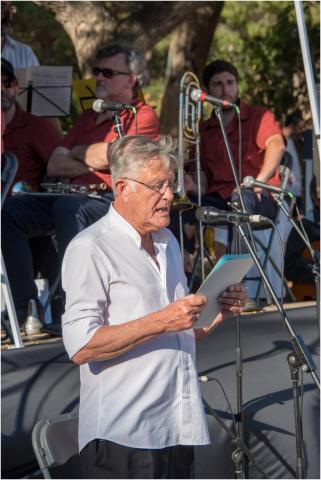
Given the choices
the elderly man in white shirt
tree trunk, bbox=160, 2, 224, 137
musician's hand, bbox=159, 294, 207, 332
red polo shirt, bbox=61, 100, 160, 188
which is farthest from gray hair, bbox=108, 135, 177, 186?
tree trunk, bbox=160, 2, 224, 137

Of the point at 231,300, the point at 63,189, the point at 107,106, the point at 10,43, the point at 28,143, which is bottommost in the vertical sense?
the point at 231,300

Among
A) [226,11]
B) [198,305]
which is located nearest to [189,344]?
[198,305]

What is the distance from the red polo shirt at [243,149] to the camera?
6438 millimetres

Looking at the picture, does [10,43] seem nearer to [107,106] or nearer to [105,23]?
[105,23]

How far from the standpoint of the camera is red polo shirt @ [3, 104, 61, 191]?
605 centimetres

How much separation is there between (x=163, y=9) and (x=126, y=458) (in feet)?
20.5

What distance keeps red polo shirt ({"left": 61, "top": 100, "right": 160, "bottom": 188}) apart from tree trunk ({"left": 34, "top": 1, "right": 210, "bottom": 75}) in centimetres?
267

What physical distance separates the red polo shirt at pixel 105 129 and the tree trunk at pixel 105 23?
8.75 ft

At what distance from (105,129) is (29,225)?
766 millimetres

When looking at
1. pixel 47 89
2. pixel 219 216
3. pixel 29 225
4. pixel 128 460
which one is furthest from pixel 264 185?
pixel 47 89

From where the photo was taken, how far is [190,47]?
10391 millimetres

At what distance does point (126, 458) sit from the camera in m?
3.04

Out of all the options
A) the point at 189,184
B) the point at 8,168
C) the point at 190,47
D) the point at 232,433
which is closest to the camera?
the point at 232,433

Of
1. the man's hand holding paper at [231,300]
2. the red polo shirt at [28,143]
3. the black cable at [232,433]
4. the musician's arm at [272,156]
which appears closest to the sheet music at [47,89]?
the red polo shirt at [28,143]
